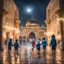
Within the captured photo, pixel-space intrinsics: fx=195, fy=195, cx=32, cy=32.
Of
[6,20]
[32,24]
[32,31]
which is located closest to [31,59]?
[6,20]

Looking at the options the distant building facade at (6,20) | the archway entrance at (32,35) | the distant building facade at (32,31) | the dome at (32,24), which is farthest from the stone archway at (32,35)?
the distant building facade at (6,20)

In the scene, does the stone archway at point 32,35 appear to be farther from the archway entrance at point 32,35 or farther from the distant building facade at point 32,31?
the distant building facade at point 32,31

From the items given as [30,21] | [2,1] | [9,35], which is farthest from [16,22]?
[30,21]

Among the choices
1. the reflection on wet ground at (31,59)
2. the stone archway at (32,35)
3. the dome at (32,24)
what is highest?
the dome at (32,24)

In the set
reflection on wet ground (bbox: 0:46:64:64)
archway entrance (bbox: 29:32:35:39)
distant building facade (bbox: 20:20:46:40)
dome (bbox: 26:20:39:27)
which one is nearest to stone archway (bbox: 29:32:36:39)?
archway entrance (bbox: 29:32:35:39)

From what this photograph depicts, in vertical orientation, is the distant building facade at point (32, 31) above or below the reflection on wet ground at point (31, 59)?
above

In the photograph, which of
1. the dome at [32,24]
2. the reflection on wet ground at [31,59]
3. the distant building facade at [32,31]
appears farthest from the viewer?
the dome at [32,24]

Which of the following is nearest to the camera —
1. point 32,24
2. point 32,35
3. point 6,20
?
point 6,20

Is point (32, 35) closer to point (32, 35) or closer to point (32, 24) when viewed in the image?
point (32, 35)

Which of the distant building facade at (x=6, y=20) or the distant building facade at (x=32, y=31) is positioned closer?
the distant building facade at (x=6, y=20)

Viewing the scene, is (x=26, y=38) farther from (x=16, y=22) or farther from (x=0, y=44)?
(x=0, y=44)

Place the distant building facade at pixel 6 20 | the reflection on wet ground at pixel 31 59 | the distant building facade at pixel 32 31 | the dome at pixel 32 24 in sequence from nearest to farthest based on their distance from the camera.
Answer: the reflection on wet ground at pixel 31 59 → the distant building facade at pixel 6 20 → the distant building facade at pixel 32 31 → the dome at pixel 32 24

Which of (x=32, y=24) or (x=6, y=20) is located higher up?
(x=32, y=24)

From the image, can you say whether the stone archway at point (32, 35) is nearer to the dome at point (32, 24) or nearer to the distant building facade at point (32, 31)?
the distant building facade at point (32, 31)
